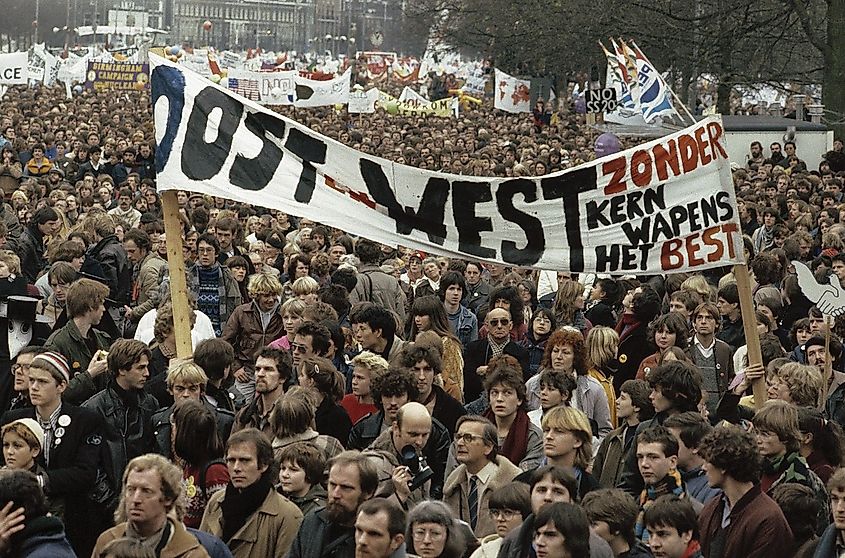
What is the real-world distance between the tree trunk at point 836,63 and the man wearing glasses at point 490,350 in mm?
19824

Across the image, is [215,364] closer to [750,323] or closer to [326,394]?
[326,394]

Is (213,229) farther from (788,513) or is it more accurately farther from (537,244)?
(788,513)

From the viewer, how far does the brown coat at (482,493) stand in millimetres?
7543

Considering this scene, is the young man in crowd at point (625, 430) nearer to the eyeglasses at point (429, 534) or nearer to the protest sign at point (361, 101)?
the eyeglasses at point (429, 534)

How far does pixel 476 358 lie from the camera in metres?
10.9

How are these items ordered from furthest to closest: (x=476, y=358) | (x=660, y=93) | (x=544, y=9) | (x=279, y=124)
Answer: (x=544, y=9), (x=660, y=93), (x=476, y=358), (x=279, y=124)

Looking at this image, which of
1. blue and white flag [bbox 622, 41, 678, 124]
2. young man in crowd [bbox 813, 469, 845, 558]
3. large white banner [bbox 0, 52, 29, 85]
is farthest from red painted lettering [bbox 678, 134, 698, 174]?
large white banner [bbox 0, 52, 29, 85]

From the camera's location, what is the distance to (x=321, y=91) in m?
38.3

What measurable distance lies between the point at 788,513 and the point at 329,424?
2651 mm

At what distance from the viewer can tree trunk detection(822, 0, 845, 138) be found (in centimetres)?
2953

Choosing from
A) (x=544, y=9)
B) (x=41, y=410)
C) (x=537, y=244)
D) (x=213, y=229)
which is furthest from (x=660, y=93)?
(x=544, y=9)

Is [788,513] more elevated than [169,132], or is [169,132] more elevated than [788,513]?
[169,132]

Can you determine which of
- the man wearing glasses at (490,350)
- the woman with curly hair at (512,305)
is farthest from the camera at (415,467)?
the woman with curly hair at (512,305)

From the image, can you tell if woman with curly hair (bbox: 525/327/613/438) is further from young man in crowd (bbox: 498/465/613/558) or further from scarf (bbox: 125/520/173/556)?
scarf (bbox: 125/520/173/556)
